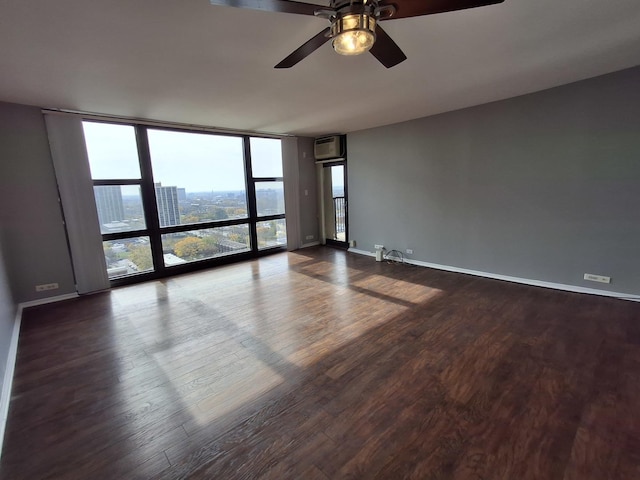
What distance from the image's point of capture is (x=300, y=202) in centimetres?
631

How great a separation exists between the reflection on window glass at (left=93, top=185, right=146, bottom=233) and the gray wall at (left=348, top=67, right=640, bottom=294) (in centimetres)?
409

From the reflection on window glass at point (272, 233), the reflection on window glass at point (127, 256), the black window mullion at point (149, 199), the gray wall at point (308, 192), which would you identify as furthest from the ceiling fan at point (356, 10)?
the gray wall at point (308, 192)

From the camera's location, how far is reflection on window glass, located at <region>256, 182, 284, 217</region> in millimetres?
5730

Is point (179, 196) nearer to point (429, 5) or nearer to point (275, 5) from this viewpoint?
point (275, 5)

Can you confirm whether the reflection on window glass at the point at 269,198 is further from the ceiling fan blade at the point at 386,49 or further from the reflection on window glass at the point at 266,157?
the ceiling fan blade at the point at 386,49

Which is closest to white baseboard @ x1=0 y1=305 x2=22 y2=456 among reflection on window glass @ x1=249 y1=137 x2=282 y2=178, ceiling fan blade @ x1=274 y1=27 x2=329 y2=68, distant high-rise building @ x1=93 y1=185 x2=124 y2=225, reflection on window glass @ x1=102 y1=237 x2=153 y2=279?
reflection on window glass @ x1=102 y1=237 x2=153 y2=279

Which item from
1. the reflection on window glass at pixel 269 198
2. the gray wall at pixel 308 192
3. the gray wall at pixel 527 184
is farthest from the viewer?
the gray wall at pixel 308 192

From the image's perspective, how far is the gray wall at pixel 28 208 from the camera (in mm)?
3324

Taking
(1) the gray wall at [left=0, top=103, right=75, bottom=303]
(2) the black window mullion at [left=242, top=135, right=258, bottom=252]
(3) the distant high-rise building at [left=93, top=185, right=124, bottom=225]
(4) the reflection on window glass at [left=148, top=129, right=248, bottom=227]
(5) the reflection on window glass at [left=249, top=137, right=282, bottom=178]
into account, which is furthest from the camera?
(5) the reflection on window glass at [left=249, top=137, right=282, bottom=178]

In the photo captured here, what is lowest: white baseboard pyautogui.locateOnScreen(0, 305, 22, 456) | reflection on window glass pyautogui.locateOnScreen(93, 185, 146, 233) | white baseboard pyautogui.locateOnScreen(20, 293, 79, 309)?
white baseboard pyautogui.locateOnScreen(0, 305, 22, 456)

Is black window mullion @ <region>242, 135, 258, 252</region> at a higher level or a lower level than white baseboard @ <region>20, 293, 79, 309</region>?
higher

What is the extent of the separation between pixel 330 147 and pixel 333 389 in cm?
490

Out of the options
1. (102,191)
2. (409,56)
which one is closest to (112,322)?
(102,191)

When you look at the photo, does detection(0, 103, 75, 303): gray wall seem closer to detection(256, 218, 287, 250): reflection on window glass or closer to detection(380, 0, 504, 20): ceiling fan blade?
detection(256, 218, 287, 250): reflection on window glass
